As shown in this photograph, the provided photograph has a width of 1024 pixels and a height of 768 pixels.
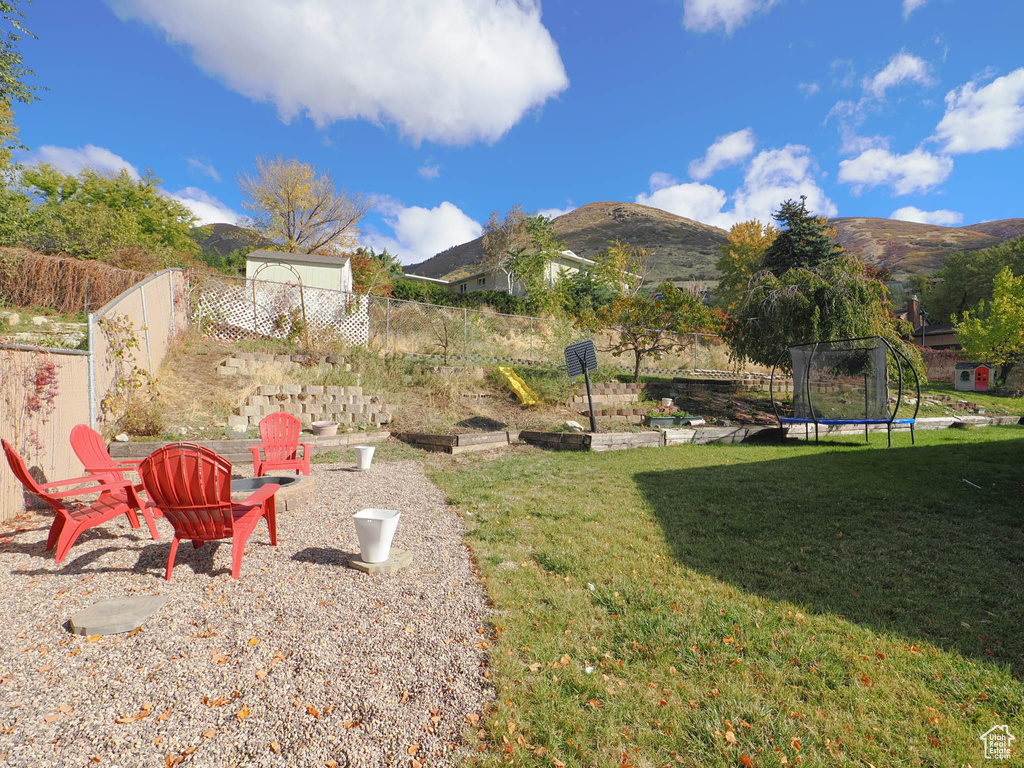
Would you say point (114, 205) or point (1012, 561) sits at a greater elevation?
point (114, 205)

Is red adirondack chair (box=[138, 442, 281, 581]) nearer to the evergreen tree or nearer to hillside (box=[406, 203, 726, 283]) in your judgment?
the evergreen tree

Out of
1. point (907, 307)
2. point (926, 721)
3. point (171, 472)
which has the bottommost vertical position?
point (926, 721)

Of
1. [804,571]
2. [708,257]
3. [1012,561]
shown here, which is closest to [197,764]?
[804,571]

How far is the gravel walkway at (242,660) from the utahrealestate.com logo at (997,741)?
6.56 feet

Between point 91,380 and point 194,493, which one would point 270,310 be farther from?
point 194,493

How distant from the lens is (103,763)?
5.37ft

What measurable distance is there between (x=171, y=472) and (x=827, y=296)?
13.4m

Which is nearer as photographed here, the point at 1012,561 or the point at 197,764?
the point at 197,764

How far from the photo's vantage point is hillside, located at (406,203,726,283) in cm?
6631

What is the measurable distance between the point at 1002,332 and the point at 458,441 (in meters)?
26.1

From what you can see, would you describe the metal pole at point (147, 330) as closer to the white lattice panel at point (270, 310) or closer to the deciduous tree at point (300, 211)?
the white lattice panel at point (270, 310)

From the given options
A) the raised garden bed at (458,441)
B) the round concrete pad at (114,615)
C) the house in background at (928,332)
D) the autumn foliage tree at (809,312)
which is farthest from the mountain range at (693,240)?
the round concrete pad at (114,615)

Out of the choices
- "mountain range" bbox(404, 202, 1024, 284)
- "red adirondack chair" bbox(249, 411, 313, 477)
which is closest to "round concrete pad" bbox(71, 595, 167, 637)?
"red adirondack chair" bbox(249, 411, 313, 477)

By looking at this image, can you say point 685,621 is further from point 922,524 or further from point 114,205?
point 114,205
